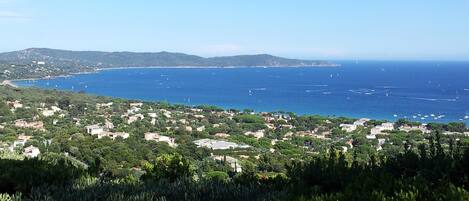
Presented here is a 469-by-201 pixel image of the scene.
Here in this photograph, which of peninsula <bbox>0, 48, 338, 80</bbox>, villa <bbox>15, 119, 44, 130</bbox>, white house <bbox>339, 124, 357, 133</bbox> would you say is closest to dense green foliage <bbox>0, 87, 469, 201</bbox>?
villa <bbox>15, 119, 44, 130</bbox>

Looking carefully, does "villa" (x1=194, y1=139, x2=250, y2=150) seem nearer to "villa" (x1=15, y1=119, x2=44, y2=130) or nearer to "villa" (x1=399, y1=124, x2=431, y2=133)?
"villa" (x1=15, y1=119, x2=44, y2=130)

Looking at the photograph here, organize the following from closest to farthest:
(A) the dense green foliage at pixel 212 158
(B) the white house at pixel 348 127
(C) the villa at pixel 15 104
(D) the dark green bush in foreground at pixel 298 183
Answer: (D) the dark green bush in foreground at pixel 298 183, (A) the dense green foliage at pixel 212 158, (B) the white house at pixel 348 127, (C) the villa at pixel 15 104

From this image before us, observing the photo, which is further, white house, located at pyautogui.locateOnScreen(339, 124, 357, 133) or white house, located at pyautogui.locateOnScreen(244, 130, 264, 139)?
white house, located at pyautogui.locateOnScreen(339, 124, 357, 133)

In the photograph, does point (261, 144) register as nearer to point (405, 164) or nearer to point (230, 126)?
point (230, 126)

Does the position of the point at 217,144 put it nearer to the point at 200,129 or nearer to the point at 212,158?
the point at 212,158

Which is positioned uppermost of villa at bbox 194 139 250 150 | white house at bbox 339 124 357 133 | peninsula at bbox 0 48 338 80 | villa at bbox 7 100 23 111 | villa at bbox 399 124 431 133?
villa at bbox 7 100 23 111

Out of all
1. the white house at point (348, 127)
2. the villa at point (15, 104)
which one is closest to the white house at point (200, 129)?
the white house at point (348, 127)

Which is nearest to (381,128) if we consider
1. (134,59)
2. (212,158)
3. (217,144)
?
(217,144)

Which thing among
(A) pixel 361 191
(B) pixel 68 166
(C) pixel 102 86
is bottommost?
(C) pixel 102 86

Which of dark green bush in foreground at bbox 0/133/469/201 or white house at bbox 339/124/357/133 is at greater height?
dark green bush in foreground at bbox 0/133/469/201

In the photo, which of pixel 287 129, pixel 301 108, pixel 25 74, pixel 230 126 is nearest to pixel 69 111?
pixel 230 126

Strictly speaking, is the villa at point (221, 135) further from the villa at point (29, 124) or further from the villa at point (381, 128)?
the villa at point (29, 124)
